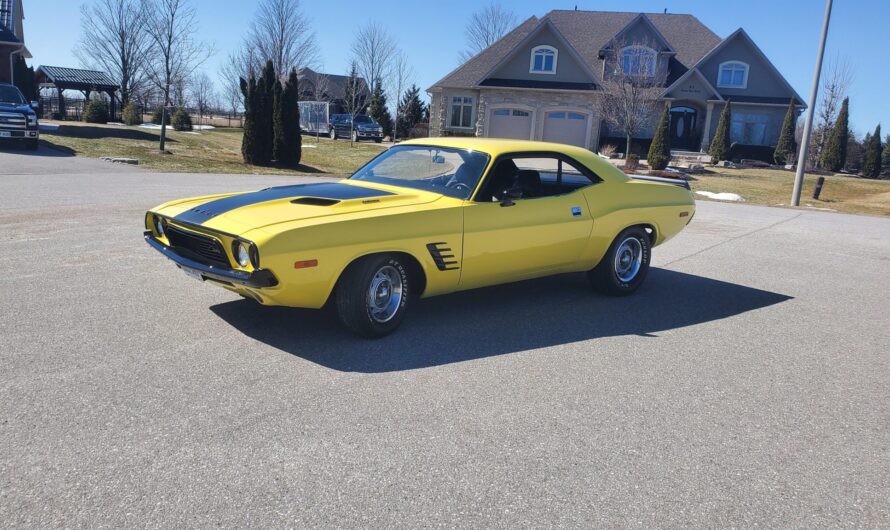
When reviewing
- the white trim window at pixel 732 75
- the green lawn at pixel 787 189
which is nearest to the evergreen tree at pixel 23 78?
the green lawn at pixel 787 189

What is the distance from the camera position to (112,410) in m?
3.76

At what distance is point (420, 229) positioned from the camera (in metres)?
5.21

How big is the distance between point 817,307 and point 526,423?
4.72 m

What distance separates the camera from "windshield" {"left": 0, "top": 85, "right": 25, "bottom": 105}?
20641 millimetres

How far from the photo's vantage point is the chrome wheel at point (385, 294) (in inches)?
201

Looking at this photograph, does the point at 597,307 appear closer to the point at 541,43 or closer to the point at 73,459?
the point at 73,459

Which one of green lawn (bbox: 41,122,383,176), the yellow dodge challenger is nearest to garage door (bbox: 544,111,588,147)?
green lawn (bbox: 41,122,383,176)

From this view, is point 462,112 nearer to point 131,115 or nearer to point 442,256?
point 131,115

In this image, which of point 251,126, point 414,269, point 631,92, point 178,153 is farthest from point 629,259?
point 631,92

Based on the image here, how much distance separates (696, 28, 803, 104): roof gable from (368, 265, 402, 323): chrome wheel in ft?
121

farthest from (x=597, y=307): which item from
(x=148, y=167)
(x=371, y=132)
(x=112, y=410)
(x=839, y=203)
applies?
(x=371, y=132)

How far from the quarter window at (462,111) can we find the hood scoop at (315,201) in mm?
33772

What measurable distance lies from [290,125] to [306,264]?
65.3 feet

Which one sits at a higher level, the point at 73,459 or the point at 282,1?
the point at 282,1
